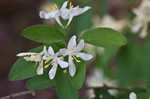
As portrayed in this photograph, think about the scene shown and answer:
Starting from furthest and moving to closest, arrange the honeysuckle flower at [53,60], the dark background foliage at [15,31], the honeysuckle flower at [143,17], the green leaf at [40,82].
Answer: the dark background foliage at [15,31], the honeysuckle flower at [143,17], the green leaf at [40,82], the honeysuckle flower at [53,60]

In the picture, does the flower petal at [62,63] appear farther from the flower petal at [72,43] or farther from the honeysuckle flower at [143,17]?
the honeysuckle flower at [143,17]

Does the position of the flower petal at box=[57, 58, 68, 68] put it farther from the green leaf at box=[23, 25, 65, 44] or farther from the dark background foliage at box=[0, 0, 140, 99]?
the dark background foliage at box=[0, 0, 140, 99]

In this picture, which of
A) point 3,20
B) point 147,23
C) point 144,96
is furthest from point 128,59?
point 3,20

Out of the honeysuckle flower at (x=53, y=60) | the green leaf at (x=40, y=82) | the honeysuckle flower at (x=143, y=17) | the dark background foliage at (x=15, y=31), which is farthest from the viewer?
the dark background foliage at (x=15, y=31)

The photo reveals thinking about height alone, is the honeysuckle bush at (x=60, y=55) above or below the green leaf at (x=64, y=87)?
above

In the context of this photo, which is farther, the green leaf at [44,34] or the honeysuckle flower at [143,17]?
the honeysuckle flower at [143,17]

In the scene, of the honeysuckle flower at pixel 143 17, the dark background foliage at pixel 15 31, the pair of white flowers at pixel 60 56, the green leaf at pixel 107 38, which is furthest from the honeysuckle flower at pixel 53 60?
the dark background foliage at pixel 15 31

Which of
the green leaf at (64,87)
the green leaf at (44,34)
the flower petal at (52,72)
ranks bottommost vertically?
the green leaf at (64,87)
